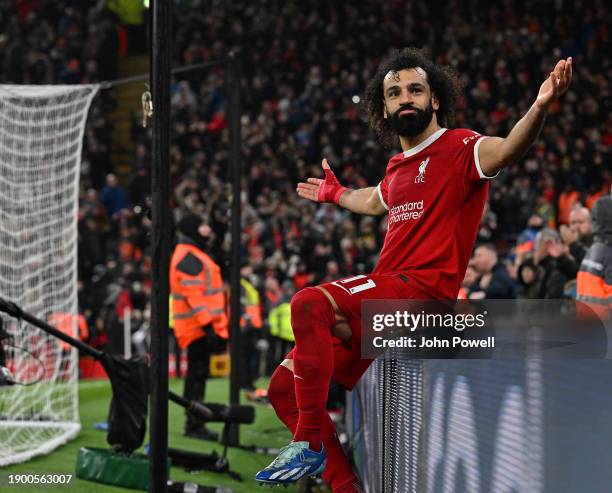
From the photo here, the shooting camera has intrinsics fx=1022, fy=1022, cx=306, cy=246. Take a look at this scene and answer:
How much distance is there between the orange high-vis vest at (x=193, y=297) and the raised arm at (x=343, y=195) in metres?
3.90

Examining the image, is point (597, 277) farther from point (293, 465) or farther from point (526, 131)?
point (293, 465)

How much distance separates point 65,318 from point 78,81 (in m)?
14.9

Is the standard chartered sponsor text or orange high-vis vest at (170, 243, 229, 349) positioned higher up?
the standard chartered sponsor text

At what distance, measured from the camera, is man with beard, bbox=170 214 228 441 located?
824 centimetres

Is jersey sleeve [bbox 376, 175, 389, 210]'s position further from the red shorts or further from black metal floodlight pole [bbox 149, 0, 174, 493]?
black metal floodlight pole [bbox 149, 0, 174, 493]

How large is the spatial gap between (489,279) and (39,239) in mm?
3815

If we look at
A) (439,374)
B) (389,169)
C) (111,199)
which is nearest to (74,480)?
(389,169)

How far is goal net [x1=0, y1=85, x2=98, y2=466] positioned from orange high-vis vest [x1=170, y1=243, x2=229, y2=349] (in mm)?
870

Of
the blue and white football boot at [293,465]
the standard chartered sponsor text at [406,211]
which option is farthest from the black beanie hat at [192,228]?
the blue and white football boot at [293,465]

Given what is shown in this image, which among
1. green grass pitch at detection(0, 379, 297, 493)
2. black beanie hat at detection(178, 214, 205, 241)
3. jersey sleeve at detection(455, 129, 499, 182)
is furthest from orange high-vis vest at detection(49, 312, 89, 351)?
jersey sleeve at detection(455, 129, 499, 182)

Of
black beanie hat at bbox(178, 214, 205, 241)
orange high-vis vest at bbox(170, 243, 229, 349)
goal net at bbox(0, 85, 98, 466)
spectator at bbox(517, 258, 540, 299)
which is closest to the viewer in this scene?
goal net at bbox(0, 85, 98, 466)

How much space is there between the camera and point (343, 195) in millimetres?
4355

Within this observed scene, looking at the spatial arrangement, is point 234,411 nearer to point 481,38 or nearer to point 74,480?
point 74,480

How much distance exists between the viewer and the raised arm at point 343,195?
423cm
